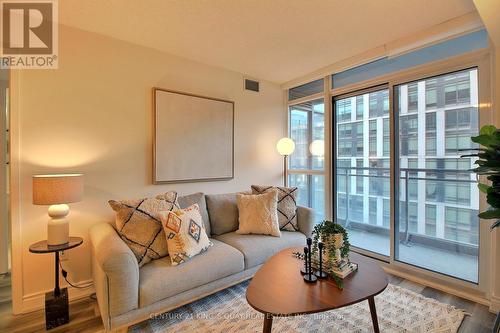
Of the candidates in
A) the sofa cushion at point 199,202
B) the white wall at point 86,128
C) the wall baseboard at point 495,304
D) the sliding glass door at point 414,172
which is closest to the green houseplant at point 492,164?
the sliding glass door at point 414,172

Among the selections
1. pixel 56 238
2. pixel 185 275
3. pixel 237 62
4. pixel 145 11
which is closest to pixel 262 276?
pixel 185 275

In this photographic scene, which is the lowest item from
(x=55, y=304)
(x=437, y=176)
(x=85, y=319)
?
(x=85, y=319)

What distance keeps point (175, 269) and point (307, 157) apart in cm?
258

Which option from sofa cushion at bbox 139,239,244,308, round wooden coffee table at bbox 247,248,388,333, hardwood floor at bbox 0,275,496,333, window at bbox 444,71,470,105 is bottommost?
hardwood floor at bbox 0,275,496,333

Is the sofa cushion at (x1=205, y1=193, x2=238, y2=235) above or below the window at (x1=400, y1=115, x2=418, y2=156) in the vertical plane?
below

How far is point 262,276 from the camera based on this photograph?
1611 mm

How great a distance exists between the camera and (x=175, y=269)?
1.84m

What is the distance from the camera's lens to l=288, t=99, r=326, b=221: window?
3.54 metres

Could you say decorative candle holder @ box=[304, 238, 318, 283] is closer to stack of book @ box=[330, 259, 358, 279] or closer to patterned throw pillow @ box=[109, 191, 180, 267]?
stack of book @ box=[330, 259, 358, 279]

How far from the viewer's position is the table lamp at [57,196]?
179 centimetres

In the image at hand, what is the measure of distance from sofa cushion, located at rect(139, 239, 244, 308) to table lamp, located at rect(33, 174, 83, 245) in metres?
0.74

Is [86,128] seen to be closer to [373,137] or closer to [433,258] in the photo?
[373,137]

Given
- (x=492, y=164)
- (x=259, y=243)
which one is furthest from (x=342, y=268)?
(x=492, y=164)

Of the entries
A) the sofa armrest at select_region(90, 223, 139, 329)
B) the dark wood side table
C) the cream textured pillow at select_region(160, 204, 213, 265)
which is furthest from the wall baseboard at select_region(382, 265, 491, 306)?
the dark wood side table
